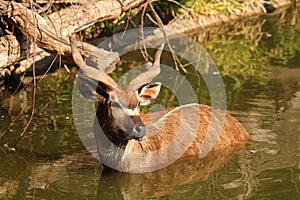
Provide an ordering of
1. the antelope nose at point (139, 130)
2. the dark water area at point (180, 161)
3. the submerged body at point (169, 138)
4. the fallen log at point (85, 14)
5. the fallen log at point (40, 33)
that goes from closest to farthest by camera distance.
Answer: the antelope nose at point (139, 130), the dark water area at point (180, 161), the submerged body at point (169, 138), the fallen log at point (40, 33), the fallen log at point (85, 14)

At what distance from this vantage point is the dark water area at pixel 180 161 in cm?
732

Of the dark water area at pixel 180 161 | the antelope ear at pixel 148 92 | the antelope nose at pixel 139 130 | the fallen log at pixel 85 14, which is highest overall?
the fallen log at pixel 85 14

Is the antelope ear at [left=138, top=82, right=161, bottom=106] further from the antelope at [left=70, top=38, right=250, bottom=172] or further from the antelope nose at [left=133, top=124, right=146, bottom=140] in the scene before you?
the antelope nose at [left=133, top=124, right=146, bottom=140]

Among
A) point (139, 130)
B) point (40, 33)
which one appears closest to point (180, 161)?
point (139, 130)

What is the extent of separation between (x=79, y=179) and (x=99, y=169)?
35cm

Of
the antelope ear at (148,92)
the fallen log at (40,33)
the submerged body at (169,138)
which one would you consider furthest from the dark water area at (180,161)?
the fallen log at (40,33)

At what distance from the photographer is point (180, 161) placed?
820 centimetres

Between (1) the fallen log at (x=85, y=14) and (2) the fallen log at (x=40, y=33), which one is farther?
(1) the fallen log at (x=85, y=14)

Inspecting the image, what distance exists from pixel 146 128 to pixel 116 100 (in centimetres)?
90

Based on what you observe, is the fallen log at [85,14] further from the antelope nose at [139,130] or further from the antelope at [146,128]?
the antelope nose at [139,130]

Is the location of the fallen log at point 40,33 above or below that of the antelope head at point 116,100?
above

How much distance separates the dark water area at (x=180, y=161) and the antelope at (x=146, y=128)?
0.16m

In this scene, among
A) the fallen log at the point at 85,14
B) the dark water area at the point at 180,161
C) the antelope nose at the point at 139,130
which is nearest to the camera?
the antelope nose at the point at 139,130

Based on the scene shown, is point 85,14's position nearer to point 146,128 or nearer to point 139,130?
point 146,128
